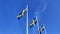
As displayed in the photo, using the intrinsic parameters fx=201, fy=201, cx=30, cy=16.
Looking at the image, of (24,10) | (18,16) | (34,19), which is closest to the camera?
(18,16)

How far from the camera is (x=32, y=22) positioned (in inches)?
1892

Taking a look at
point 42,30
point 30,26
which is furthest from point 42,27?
point 30,26

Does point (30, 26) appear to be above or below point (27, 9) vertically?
below

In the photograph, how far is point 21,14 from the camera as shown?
1769 inches

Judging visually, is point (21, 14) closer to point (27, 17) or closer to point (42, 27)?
point (27, 17)

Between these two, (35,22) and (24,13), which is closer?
(24,13)

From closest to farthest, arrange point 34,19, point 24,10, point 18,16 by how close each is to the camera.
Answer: point 18,16, point 24,10, point 34,19

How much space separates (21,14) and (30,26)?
356 cm

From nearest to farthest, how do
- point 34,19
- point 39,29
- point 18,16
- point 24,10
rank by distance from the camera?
point 18,16
point 24,10
point 34,19
point 39,29

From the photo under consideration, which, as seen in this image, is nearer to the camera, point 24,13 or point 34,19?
point 24,13

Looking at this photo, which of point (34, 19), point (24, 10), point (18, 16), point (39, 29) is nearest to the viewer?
point (18, 16)

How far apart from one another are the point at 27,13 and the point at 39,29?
9389 mm

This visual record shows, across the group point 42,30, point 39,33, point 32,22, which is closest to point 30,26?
point 32,22

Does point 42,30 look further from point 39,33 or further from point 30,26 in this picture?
point 30,26
